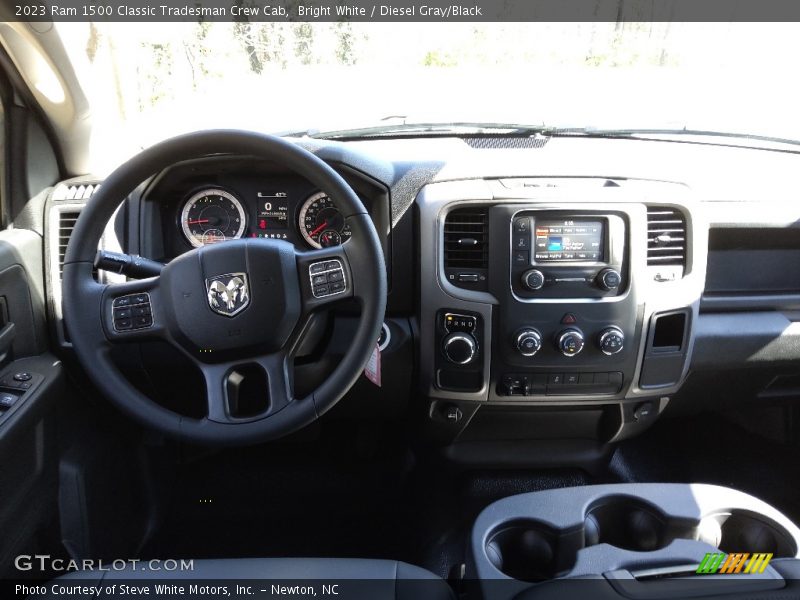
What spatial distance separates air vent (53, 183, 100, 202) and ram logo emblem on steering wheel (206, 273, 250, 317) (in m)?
0.73

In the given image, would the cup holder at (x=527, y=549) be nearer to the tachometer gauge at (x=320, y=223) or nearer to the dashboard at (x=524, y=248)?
the dashboard at (x=524, y=248)

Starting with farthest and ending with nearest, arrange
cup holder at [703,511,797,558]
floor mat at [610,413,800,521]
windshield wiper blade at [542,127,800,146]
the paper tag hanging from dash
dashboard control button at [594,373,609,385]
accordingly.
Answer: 1. floor mat at [610,413,800,521]
2. windshield wiper blade at [542,127,800,146]
3. dashboard control button at [594,373,609,385]
4. the paper tag hanging from dash
5. cup holder at [703,511,797,558]

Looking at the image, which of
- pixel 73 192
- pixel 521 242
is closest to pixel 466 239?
pixel 521 242

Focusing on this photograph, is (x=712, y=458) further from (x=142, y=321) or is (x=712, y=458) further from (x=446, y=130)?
(x=142, y=321)

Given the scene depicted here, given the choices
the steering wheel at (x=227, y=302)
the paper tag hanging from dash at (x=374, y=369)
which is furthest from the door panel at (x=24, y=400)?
the paper tag hanging from dash at (x=374, y=369)

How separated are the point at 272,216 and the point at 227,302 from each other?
0.53 meters

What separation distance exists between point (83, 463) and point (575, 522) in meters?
1.50

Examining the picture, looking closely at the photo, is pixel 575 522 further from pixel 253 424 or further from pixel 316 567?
pixel 253 424

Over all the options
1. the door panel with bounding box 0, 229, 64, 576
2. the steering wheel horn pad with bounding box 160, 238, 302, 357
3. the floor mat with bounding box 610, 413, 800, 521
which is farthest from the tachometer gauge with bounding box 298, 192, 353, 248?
the floor mat with bounding box 610, 413, 800, 521

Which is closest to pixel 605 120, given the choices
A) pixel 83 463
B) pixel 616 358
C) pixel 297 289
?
pixel 616 358

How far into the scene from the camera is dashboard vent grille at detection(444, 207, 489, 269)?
76.8 inches

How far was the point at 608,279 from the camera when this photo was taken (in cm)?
196

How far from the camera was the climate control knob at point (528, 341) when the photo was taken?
6.52ft

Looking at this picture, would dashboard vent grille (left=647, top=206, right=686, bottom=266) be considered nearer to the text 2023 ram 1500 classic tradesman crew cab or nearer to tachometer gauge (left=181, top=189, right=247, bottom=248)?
the text 2023 ram 1500 classic tradesman crew cab
